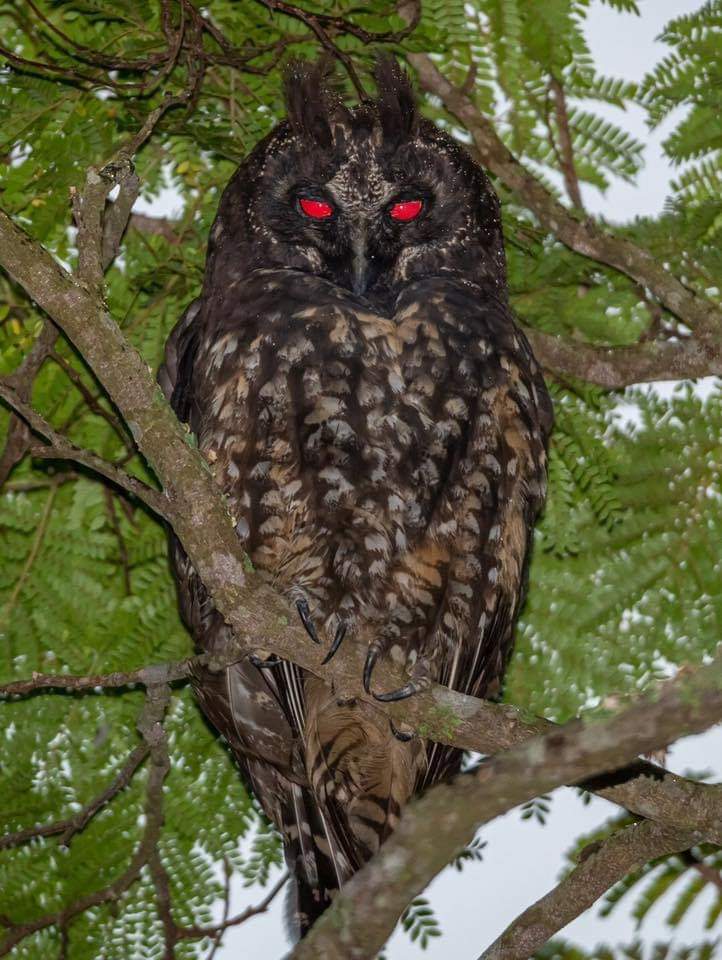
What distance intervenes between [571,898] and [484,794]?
72 cm

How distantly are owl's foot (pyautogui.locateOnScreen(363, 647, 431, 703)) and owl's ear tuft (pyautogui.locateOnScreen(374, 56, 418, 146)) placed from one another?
4.95 feet

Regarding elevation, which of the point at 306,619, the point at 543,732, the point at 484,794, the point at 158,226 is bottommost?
the point at 484,794

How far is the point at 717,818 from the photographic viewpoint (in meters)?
2.43

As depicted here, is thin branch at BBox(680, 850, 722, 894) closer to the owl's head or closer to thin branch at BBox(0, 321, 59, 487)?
the owl's head

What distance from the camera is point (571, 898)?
2.61 m

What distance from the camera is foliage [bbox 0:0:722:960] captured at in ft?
11.6

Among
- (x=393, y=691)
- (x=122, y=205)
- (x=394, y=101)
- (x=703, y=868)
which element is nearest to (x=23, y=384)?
(x=122, y=205)

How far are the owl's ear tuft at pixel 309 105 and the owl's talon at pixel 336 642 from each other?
1335 mm

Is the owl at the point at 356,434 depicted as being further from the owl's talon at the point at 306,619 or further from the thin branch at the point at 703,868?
the thin branch at the point at 703,868

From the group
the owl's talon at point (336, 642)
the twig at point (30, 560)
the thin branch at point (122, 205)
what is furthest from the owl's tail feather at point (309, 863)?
the thin branch at point (122, 205)

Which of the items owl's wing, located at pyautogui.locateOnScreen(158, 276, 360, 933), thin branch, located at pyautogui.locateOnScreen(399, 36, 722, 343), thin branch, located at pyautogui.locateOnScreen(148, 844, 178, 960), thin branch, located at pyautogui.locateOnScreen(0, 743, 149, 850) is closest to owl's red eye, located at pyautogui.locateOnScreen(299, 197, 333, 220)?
owl's wing, located at pyautogui.locateOnScreen(158, 276, 360, 933)

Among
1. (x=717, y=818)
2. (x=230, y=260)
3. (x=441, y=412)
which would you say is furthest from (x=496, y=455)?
(x=717, y=818)

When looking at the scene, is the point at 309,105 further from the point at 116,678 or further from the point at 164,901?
the point at 164,901

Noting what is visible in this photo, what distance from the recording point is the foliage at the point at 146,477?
11.6 ft
